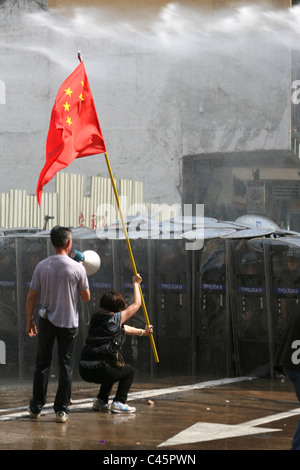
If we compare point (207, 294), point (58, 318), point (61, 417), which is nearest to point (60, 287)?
point (58, 318)

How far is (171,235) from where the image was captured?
32.9 feet

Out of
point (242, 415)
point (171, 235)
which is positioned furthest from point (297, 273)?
point (242, 415)

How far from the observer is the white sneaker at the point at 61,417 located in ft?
22.5

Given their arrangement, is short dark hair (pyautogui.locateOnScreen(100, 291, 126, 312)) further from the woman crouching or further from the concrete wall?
the concrete wall

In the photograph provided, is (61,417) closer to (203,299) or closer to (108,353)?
(108,353)

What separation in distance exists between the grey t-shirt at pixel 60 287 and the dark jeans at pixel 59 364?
0.08 metres

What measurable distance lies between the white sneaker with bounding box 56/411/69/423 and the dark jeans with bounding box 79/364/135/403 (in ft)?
1.26

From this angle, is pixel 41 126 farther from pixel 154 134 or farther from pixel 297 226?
pixel 297 226

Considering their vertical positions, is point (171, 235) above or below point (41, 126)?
below

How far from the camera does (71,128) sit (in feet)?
25.5

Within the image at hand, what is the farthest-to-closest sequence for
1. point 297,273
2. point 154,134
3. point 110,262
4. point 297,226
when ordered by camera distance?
1. point 154,134
2. point 110,262
3. point 297,226
4. point 297,273

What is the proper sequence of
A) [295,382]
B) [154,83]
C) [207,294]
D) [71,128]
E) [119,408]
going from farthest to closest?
1. [154,83]
2. [207,294]
3. [71,128]
4. [119,408]
5. [295,382]

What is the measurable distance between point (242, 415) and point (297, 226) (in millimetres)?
2980

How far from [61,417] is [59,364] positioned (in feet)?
1.31
